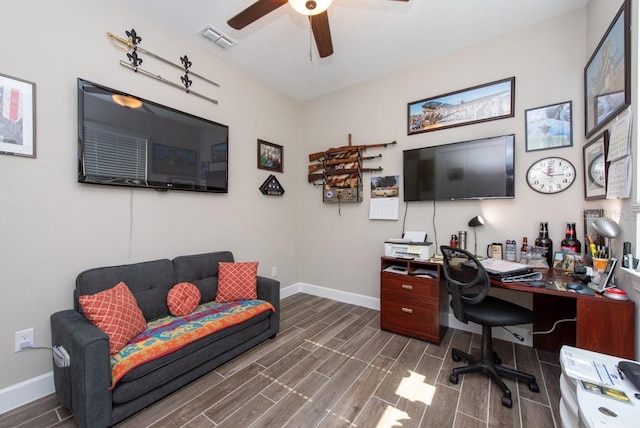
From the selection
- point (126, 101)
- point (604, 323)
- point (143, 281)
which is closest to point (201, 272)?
point (143, 281)

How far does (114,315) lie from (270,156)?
2.42 m

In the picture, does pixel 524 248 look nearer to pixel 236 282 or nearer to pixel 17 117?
pixel 236 282

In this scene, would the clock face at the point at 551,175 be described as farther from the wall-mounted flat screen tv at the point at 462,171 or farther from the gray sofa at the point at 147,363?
the gray sofa at the point at 147,363

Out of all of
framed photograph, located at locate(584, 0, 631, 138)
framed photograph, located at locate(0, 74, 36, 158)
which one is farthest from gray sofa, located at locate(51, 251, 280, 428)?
framed photograph, located at locate(584, 0, 631, 138)

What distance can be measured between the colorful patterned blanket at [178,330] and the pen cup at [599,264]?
2.46m

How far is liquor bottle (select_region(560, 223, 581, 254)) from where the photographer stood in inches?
81.7

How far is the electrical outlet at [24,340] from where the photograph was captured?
1662mm

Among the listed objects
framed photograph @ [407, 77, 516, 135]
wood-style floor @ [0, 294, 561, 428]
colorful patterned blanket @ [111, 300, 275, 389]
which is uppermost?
framed photograph @ [407, 77, 516, 135]

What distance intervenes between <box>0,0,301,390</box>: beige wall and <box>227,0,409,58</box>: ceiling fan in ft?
3.50

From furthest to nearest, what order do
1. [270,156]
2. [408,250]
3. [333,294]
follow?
1. [333,294]
2. [270,156]
3. [408,250]

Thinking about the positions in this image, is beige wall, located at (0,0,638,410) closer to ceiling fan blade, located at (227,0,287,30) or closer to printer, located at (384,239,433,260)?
printer, located at (384,239,433,260)

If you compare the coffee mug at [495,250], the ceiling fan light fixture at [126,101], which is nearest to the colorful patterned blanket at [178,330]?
the ceiling fan light fixture at [126,101]

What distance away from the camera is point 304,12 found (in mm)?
1695

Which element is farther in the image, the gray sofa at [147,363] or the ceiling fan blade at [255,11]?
the ceiling fan blade at [255,11]
